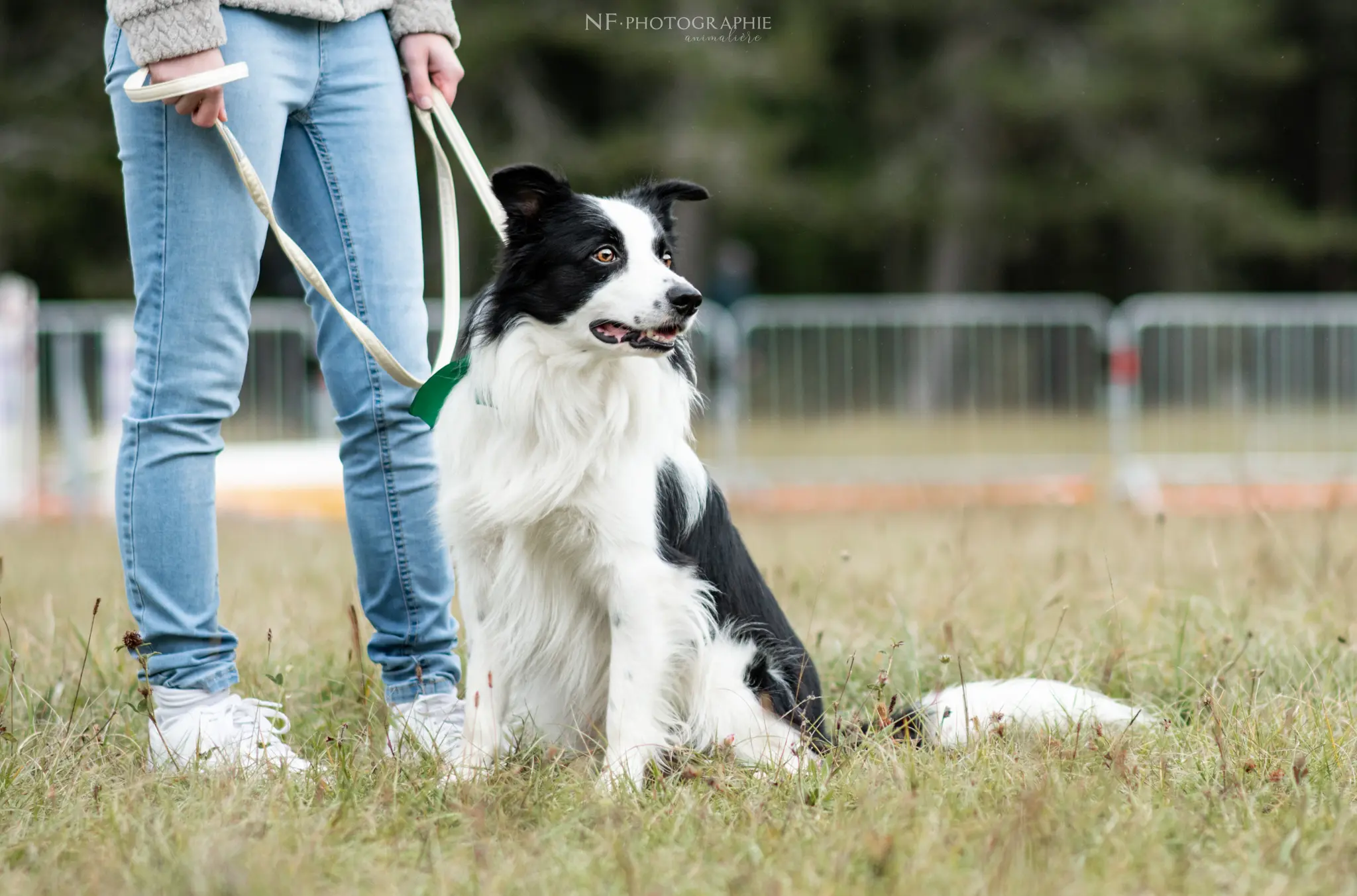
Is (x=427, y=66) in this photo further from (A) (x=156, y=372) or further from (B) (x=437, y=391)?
(A) (x=156, y=372)

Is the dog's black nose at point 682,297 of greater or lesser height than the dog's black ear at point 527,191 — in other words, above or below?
below

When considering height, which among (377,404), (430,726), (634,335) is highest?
(634,335)

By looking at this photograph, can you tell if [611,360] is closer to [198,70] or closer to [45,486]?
[198,70]

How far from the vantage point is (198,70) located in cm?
260

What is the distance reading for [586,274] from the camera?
9.67ft

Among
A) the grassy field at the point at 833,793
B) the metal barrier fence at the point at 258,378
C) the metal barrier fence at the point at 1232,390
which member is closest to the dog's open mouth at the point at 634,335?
the grassy field at the point at 833,793

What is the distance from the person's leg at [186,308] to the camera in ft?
8.92

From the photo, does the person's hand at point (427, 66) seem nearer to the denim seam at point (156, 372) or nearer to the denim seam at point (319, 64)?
the denim seam at point (319, 64)

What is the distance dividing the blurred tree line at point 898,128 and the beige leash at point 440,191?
47.4 feet

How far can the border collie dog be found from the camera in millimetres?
2803

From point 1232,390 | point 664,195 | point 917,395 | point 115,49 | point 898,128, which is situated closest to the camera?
point 115,49

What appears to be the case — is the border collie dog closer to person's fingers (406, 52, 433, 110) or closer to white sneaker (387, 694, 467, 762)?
white sneaker (387, 694, 467, 762)

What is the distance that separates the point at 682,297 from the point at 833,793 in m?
1.10

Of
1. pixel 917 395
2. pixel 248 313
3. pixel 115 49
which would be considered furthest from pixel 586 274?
pixel 917 395
